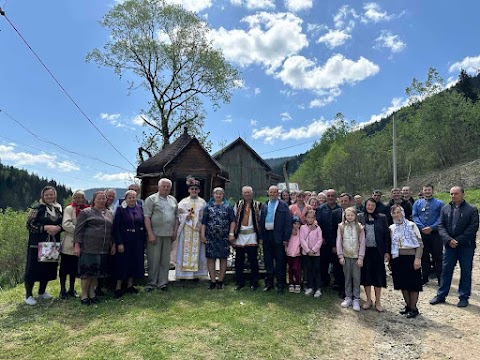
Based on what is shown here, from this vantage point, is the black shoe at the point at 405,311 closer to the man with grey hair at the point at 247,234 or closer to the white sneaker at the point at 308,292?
the white sneaker at the point at 308,292

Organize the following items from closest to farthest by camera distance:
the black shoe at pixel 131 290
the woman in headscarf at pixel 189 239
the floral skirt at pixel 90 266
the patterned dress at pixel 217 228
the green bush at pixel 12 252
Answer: the floral skirt at pixel 90 266 → the black shoe at pixel 131 290 → the patterned dress at pixel 217 228 → the woman in headscarf at pixel 189 239 → the green bush at pixel 12 252

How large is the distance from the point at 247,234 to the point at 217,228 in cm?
59

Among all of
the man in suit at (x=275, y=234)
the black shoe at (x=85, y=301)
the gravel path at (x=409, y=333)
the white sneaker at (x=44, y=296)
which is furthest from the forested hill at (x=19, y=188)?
the gravel path at (x=409, y=333)

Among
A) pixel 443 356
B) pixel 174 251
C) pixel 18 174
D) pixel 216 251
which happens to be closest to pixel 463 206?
pixel 443 356

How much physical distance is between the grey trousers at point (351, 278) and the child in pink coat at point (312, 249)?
1.90 ft

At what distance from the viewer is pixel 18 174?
81.2 m

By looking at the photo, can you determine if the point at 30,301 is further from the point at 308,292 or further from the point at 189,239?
the point at 308,292

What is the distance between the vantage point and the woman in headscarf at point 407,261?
5.47m

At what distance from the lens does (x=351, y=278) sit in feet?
19.8

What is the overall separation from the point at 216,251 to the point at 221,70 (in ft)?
68.6

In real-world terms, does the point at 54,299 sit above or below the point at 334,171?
below

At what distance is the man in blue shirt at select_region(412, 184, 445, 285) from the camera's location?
24.2ft

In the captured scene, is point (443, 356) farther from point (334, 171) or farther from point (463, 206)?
point (334, 171)

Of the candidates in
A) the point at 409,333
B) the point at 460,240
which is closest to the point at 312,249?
the point at 409,333
